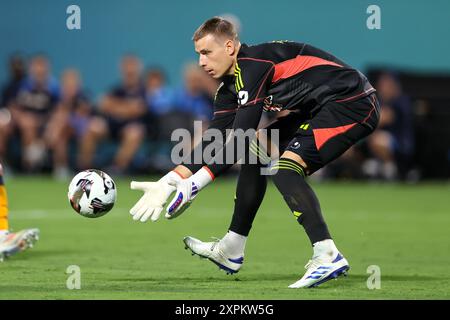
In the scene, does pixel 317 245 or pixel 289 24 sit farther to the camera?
pixel 289 24

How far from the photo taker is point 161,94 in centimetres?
1939

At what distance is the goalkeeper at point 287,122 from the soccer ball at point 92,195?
2.05 ft

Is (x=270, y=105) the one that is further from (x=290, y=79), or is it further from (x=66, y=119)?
(x=66, y=119)

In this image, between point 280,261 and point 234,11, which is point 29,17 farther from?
point 280,261

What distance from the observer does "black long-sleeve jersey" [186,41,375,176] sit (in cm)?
691

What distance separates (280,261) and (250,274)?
881mm

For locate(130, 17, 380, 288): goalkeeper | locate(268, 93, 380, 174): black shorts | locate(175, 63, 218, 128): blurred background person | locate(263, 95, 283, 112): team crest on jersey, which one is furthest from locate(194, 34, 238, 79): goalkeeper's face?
locate(175, 63, 218, 128): blurred background person

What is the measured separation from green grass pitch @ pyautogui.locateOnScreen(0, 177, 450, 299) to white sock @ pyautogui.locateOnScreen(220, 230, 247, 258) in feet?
0.66

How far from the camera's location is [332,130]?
7.10 m

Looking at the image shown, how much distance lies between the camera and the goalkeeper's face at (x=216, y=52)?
Result: 710 cm

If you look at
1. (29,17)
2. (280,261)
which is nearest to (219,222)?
(280,261)

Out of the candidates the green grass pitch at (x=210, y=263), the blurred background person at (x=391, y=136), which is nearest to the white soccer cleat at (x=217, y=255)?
the green grass pitch at (x=210, y=263)

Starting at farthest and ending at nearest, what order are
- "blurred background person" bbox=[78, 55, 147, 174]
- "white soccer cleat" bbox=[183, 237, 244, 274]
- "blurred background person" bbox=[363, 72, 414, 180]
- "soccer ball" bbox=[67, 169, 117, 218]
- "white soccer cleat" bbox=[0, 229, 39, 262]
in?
"blurred background person" bbox=[78, 55, 147, 174] < "blurred background person" bbox=[363, 72, 414, 180] < "white soccer cleat" bbox=[0, 229, 39, 262] < "white soccer cleat" bbox=[183, 237, 244, 274] < "soccer ball" bbox=[67, 169, 117, 218]

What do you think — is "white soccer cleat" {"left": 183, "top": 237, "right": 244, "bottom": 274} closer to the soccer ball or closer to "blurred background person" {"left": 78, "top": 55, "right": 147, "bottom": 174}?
the soccer ball
